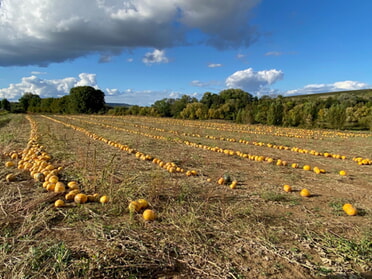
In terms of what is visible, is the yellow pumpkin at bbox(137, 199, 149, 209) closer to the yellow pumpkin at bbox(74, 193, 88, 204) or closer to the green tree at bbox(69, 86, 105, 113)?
the yellow pumpkin at bbox(74, 193, 88, 204)

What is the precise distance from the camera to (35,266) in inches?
87.2

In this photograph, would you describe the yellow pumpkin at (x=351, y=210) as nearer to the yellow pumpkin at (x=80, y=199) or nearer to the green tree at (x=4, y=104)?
the yellow pumpkin at (x=80, y=199)

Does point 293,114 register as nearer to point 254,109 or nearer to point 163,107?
point 254,109

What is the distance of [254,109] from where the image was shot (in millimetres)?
26328

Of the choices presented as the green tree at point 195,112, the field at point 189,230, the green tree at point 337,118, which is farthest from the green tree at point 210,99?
the field at point 189,230

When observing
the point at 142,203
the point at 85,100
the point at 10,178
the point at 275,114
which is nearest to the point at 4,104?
the point at 85,100

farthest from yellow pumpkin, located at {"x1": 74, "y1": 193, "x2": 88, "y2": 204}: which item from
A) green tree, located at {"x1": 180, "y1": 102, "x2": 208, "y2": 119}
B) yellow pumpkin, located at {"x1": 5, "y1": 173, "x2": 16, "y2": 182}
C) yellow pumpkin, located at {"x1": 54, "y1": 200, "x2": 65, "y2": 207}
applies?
green tree, located at {"x1": 180, "y1": 102, "x2": 208, "y2": 119}

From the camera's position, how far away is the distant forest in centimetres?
2181

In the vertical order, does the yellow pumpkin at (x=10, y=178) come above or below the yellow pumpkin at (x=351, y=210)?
above

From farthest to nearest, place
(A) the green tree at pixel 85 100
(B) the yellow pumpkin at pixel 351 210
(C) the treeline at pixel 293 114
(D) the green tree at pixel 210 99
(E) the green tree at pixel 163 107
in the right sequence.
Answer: (A) the green tree at pixel 85 100 → (D) the green tree at pixel 210 99 → (E) the green tree at pixel 163 107 → (C) the treeline at pixel 293 114 → (B) the yellow pumpkin at pixel 351 210

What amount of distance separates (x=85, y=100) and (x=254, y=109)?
47.1 meters

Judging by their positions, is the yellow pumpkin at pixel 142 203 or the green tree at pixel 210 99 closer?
the yellow pumpkin at pixel 142 203

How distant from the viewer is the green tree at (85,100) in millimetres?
60875

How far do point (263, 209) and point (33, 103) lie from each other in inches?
3583
